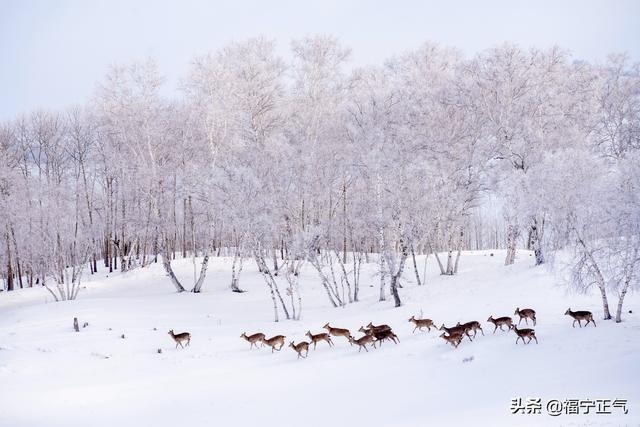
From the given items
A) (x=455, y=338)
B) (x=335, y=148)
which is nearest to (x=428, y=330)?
(x=455, y=338)

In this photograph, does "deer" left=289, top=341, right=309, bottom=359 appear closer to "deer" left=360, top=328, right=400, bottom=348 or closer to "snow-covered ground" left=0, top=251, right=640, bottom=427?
"snow-covered ground" left=0, top=251, right=640, bottom=427

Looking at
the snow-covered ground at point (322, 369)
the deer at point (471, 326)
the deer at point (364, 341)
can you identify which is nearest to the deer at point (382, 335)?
the deer at point (364, 341)

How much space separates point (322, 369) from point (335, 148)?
22256mm

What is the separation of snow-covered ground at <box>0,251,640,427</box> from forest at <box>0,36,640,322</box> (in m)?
3.57

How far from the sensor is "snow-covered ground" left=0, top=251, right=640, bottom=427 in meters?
10.7

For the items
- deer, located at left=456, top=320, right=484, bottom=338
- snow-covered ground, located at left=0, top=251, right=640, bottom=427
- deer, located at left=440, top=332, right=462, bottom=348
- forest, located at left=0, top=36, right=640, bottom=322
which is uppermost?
forest, located at left=0, top=36, right=640, bottom=322

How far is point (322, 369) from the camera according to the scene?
14.7m

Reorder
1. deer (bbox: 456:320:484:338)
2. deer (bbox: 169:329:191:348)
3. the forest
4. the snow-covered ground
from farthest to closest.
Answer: the forest → deer (bbox: 169:329:191:348) → deer (bbox: 456:320:484:338) → the snow-covered ground

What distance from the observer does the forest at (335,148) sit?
2555cm

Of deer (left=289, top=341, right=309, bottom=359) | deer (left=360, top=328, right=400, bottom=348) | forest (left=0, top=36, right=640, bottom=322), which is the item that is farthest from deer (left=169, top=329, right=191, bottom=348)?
deer (left=360, top=328, right=400, bottom=348)

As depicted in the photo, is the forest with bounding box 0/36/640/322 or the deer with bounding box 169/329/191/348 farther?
the forest with bounding box 0/36/640/322

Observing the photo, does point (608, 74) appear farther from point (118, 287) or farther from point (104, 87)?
point (118, 287)

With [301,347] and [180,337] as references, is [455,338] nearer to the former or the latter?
[301,347]

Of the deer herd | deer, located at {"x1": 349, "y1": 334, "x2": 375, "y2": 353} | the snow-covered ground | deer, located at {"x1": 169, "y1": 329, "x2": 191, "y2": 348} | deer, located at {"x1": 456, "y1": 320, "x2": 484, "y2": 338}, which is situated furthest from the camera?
deer, located at {"x1": 169, "y1": 329, "x2": 191, "y2": 348}
